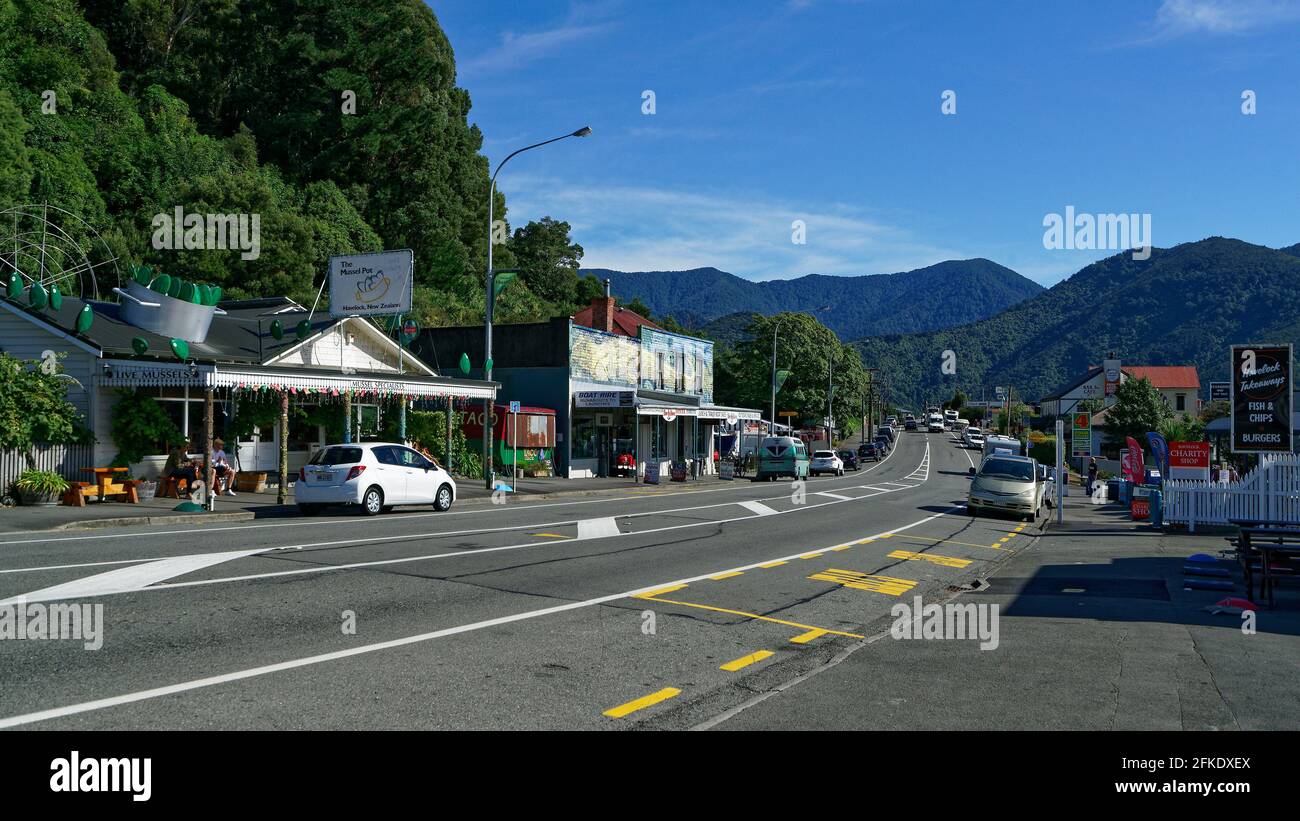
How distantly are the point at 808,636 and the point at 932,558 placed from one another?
7748 mm

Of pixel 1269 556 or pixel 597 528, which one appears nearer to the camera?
pixel 1269 556

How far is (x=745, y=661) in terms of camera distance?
26.9 ft

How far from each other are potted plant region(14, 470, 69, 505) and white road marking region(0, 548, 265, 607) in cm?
911

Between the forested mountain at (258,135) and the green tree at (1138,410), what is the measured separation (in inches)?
1588

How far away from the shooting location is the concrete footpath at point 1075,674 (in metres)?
6.34

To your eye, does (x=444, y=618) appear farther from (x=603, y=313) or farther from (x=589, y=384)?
(x=603, y=313)

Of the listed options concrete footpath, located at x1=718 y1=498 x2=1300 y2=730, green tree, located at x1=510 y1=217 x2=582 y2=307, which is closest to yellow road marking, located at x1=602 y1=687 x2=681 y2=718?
concrete footpath, located at x1=718 y1=498 x2=1300 y2=730

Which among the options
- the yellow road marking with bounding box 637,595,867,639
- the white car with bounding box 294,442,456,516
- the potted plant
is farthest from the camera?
the white car with bounding box 294,442,456,516

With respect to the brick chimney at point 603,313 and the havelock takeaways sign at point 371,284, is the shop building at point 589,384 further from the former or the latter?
the havelock takeaways sign at point 371,284

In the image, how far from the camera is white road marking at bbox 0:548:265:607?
9.48m

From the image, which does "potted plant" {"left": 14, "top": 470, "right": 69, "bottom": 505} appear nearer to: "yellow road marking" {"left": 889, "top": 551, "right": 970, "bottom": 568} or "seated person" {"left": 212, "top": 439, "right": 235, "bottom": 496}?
"seated person" {"left": 212, "top": 439, "right": 235, "bottom": 496}
